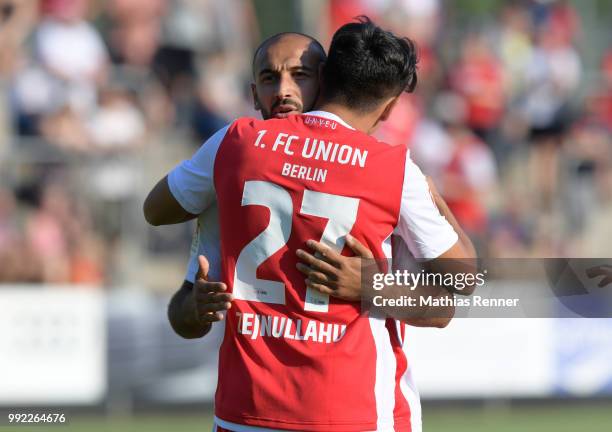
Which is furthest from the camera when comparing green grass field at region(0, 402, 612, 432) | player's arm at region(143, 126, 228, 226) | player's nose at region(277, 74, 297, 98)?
green grass field at region(0, 402, 612, 432)

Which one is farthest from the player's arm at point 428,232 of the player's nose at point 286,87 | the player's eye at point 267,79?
the player's eye at point 267,79

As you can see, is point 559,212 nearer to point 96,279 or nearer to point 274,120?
point 96,279

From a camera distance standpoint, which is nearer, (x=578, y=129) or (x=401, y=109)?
(x=401, y=109)

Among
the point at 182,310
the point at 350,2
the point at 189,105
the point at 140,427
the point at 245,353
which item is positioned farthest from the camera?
the point at 350,2

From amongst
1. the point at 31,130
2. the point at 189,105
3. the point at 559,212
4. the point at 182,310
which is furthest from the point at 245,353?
the point at 559,212

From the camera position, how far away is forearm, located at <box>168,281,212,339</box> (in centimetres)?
402

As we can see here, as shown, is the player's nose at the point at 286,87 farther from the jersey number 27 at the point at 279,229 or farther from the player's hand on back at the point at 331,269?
the player's hand on back at the point at 331,269

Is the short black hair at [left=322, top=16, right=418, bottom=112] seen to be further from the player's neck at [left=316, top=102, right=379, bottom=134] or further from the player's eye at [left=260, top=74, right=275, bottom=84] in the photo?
the player's eye at [left=260, top=74, right=275, bottom=84]

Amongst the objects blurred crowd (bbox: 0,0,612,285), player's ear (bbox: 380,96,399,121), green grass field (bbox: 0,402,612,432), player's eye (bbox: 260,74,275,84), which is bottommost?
green grass field (bbox: 0,402,612,432)

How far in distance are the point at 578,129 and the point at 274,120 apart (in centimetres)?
1041

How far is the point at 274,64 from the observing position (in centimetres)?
412

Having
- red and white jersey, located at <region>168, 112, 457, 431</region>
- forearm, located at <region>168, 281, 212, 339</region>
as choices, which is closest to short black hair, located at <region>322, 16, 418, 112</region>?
red and white jersey, located at <region>168, 112, 457, 431</region>

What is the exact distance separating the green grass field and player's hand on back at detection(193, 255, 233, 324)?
5.87 metres

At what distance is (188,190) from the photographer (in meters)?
3.88
